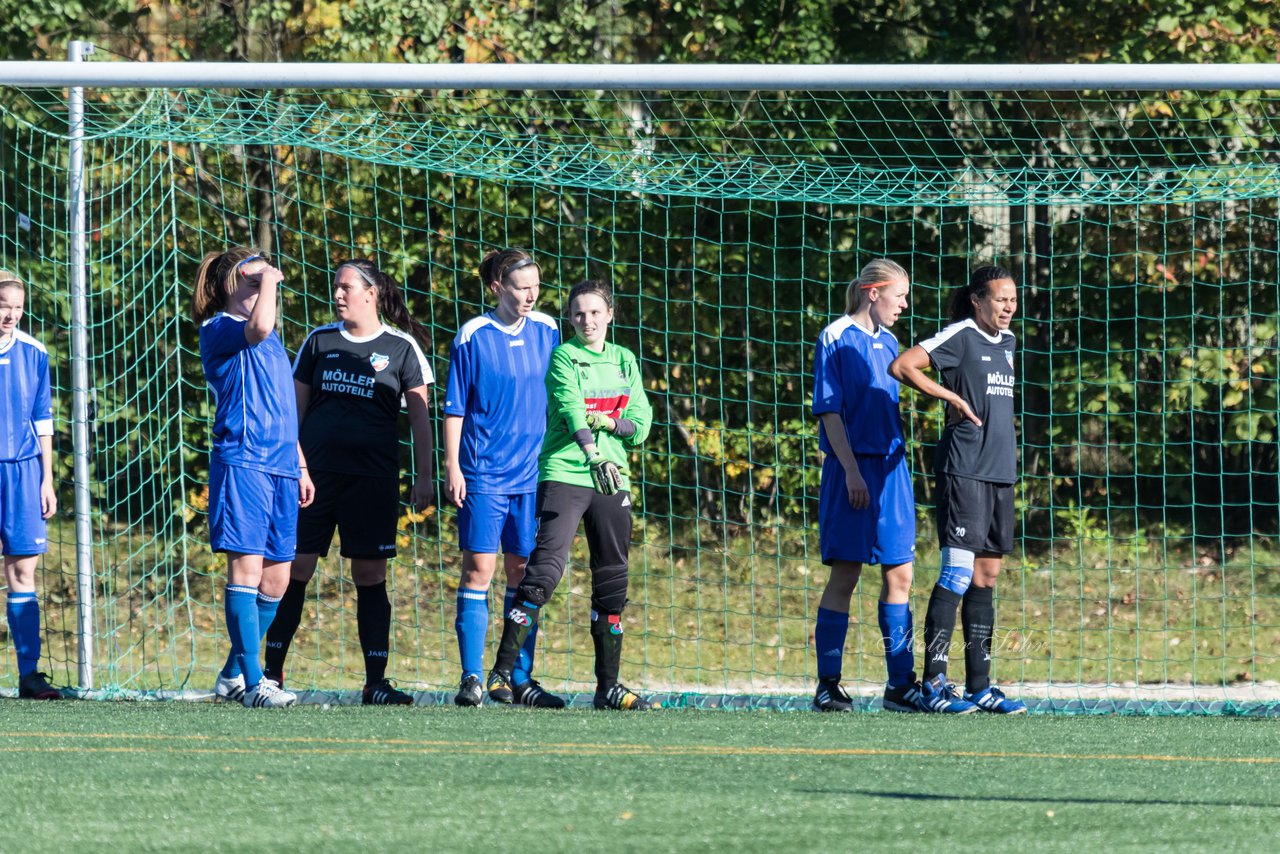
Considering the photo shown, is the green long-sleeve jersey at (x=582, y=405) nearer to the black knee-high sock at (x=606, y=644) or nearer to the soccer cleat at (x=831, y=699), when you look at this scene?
the black knee-high sock at (x=606, y=644)

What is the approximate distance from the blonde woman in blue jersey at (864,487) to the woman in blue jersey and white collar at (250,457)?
5.96 feet

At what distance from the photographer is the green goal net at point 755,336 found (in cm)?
870

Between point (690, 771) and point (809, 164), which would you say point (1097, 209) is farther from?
point (690, 771)

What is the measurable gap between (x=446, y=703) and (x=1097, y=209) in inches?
209

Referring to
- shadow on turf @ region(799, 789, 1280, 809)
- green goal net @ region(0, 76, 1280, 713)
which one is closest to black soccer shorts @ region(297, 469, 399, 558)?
green goal net @ region(0, 76, 1280, 713)

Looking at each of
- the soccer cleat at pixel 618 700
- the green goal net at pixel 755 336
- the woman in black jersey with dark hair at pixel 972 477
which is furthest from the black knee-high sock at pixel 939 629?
the green goal net at pixel 755 336

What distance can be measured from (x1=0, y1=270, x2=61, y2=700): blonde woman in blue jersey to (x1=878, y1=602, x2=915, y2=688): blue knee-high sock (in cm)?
299

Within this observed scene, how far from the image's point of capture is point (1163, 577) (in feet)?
31.1

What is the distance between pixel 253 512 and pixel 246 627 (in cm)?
38

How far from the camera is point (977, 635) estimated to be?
19.5 ft

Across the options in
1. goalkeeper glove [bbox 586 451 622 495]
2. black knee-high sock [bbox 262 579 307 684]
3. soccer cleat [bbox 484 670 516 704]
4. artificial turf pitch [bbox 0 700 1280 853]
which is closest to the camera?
artificial turf pitch [bbox 0 700 1280 853]

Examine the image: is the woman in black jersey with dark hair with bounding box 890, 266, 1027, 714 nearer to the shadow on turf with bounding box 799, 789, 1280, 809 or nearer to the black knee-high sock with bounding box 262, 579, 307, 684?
the shadow on turf with bounding box 799, 789, 1280, 809

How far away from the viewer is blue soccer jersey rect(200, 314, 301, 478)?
5770 millimetres

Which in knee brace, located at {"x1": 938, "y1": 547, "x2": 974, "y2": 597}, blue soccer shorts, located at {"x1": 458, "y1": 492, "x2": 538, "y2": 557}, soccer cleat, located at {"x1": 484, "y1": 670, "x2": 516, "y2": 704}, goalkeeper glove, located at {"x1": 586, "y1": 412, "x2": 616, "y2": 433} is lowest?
soccer cleat, located at {"x1": 484, "y1": 670, "x2": 516, "y2": 704}
